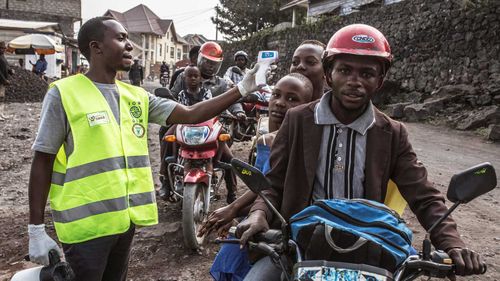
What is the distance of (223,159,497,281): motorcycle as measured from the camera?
1.52 metres

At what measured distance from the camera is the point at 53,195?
2594mm

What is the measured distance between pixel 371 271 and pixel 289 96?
195 centimetres

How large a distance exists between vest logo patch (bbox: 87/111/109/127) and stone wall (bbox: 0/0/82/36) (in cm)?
3902

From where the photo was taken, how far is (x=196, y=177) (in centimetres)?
466

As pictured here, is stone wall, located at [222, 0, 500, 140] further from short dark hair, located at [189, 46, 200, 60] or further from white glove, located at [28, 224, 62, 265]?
white glove, located at [28, 224, 62, 265]

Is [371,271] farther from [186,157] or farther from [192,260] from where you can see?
[186,157]

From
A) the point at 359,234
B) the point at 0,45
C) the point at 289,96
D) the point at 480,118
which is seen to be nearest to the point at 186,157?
the point at 289,96

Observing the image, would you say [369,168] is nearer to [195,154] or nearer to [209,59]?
[195,154]

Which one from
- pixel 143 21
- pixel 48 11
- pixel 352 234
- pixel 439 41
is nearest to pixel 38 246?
pixel 352 234

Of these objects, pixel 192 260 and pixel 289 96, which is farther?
pixel 192 260

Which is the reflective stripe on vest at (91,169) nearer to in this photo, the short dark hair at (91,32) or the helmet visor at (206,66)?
the short dark hair at (91,32)

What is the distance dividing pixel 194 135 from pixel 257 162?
199 centimetres

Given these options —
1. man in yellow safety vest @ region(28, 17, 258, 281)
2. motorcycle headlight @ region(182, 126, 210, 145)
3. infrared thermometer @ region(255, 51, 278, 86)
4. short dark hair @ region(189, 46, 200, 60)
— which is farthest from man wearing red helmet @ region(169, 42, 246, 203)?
man in yellow safety vest @ region(28, 17, 258, 281)

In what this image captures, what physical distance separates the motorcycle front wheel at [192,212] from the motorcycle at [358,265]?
8.28 ft
